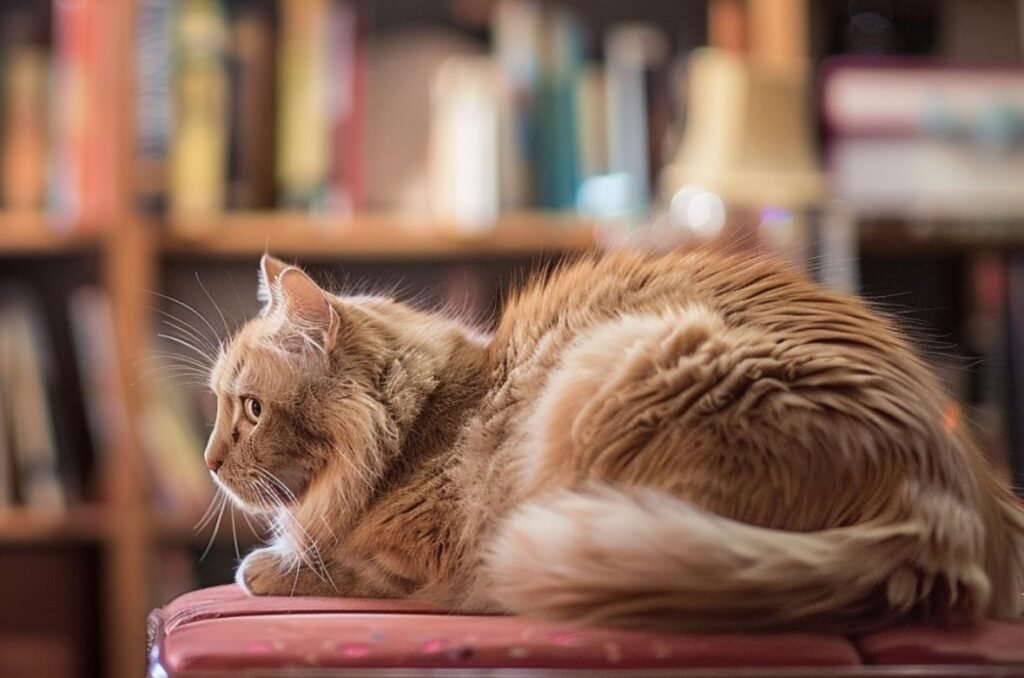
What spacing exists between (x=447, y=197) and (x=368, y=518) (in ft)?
4.08

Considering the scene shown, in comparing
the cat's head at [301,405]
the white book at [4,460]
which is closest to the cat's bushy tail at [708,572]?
the cat's head at [301,405]

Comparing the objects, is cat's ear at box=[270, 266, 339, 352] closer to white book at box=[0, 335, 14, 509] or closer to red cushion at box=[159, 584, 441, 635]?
red cushion at box=[159, 584, 441, 635]

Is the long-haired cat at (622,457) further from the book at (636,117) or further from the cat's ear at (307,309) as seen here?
the book at (636,117)

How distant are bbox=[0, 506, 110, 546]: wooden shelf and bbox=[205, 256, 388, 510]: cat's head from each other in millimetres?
1164

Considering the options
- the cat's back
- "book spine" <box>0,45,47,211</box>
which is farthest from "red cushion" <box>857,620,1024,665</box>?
"book spine" <box>0,45,47,211</box>

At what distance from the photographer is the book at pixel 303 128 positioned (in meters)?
2.15

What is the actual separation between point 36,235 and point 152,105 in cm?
31

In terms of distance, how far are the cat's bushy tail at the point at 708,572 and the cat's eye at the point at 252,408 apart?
0.32 metres

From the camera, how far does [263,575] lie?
1.02 metres

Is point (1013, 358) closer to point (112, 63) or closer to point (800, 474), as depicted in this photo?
point (800, 474)

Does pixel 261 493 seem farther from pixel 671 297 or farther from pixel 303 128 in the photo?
pixel 303 128

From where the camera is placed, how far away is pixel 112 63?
2.06 metres

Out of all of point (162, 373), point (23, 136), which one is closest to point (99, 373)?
point (162, 373)

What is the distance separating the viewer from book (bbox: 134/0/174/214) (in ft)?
6.79
